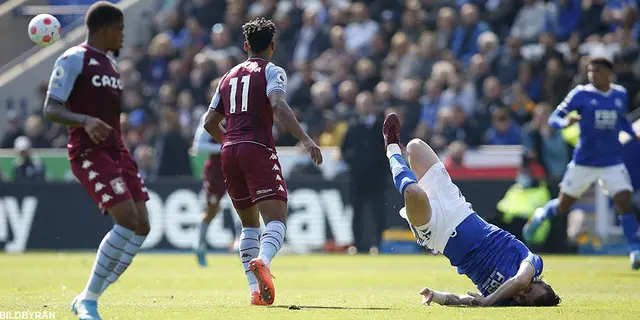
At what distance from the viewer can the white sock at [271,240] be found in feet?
32.5

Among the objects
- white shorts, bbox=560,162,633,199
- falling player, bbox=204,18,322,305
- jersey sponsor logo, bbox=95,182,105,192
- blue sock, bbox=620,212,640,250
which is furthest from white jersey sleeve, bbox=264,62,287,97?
blue sock, bbox=620,212,640,250

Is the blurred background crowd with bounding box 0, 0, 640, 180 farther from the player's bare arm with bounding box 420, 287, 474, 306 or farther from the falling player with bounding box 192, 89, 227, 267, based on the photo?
the player's bare arm with bounding box 420, 287, 474, 306

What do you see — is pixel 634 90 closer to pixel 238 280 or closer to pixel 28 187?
pixel 238 280

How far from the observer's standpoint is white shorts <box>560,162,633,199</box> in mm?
15688

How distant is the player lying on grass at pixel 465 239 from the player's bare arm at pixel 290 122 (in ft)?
2.27

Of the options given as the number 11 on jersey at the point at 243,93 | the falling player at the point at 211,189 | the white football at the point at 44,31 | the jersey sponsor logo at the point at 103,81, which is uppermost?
the white football at the point at 44,31

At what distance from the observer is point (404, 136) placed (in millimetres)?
22078

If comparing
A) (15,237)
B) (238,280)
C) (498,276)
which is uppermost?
(498,276)

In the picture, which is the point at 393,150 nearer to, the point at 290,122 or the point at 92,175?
the point at 290,122

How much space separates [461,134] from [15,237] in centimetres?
938

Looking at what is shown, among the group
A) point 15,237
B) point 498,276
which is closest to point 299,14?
point 15,237

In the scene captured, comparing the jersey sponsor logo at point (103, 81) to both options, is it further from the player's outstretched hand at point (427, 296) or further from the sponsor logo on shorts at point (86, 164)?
the player's outstretched hand at point (427, 296)

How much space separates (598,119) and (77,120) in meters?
9.33

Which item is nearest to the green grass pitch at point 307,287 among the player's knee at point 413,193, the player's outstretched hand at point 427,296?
the player's outstretched hand at point 427,296
